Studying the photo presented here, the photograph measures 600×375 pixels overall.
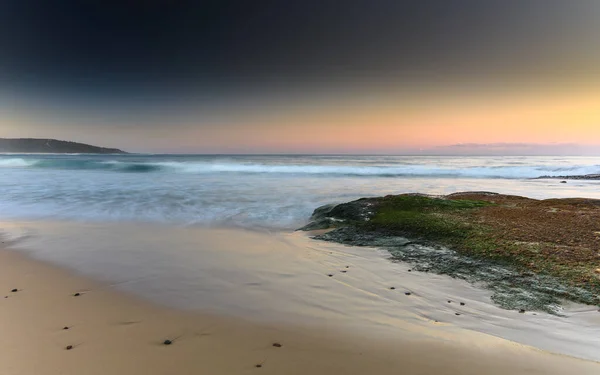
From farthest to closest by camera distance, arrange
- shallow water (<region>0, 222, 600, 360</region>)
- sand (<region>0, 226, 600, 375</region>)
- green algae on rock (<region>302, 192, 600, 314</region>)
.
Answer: green algae on rock (<region>302, 192, 600, 314</region>) → shallow water (<region>0, 222, 600, 360</region>) → sand (<region>0, 226, 600, 375</region>)

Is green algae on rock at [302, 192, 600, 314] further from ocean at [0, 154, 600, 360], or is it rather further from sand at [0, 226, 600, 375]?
sand at [0, 226, 600, 375]

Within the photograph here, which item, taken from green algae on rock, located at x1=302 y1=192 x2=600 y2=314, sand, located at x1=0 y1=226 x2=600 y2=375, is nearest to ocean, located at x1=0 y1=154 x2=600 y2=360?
sand, located at x1=0 y1=226 x2=600 y2=375

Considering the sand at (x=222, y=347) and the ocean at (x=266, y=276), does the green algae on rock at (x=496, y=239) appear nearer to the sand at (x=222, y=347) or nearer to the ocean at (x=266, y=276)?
the ocean at (x=266, y=276)

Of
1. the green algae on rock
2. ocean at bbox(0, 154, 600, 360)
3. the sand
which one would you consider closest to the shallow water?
ocean at bbox(0, 154, 600, 360)

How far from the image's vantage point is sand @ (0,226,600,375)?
2404mm

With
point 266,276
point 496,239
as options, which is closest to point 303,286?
point 266,276

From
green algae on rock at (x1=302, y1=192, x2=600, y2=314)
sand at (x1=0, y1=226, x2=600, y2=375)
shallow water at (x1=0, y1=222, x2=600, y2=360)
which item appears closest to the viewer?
sand at (x1=0, y1=226, x2=600, y2=375)

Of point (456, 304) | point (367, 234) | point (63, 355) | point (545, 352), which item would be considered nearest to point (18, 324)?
point (63, 355)

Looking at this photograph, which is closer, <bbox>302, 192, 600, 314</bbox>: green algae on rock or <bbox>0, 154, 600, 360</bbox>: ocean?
<bbox>0, 154, 600, 360</bbox>: ocean

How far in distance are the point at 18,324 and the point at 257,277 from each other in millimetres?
2382

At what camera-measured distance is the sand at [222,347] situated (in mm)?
2404

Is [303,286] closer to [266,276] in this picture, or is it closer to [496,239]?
[266,276]

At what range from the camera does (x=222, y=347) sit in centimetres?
269

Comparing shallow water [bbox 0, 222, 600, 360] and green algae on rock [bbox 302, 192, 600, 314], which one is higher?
green algae on rock [bbox 302, 192, 600, 314]
